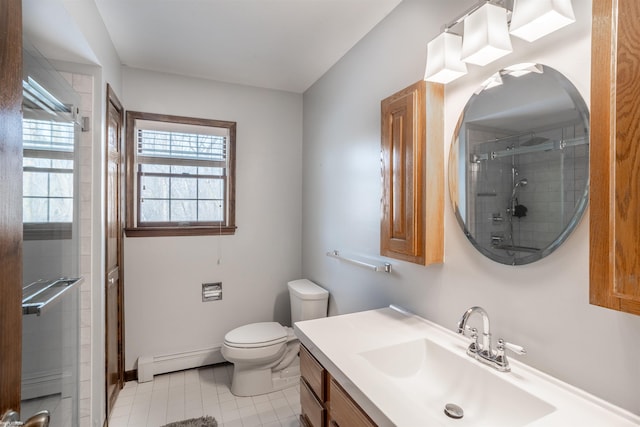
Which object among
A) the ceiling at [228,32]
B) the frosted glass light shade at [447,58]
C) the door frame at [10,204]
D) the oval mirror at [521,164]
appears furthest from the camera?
the ceiling at [228,32]

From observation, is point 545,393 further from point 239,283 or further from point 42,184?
point 239,283

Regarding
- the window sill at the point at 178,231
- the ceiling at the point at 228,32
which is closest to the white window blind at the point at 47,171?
the ceiling at the point at 228,32

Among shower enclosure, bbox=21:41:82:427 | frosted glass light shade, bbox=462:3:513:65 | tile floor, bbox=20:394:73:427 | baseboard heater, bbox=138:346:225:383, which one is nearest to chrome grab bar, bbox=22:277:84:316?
shower enclosure, bbox=21:41:82:427

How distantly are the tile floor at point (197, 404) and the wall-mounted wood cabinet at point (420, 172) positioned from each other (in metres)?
1.48

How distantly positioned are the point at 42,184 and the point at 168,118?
4.85ft

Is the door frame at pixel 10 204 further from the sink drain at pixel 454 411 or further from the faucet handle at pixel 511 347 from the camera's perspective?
the faucet handle at pixel 511 347

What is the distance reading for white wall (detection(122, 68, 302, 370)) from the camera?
2.61m

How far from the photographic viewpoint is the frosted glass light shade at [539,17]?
0.94 meters

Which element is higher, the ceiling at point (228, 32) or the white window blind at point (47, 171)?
the ceiling at point (228, 32)

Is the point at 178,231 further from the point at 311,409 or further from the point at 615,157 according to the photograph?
the point at 615,157

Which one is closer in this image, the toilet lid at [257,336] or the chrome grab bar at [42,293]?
the chrome grab bar at [42,293]

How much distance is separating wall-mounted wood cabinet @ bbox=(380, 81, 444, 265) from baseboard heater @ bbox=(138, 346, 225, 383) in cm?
208

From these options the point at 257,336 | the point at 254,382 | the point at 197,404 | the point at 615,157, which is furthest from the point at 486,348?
the point at 197,404

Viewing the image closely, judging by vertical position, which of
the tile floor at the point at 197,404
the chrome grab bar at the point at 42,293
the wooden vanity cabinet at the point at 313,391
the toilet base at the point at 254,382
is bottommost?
the tile floor at the point at 197,404
